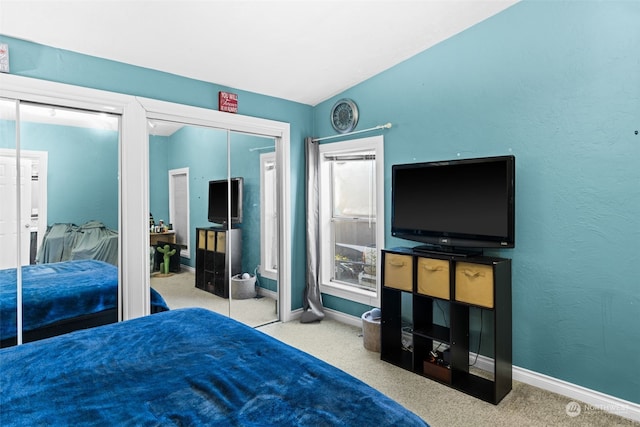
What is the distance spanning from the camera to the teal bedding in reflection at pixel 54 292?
2.41 metres

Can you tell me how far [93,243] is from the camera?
9.11 feet

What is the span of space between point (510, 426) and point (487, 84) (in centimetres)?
241

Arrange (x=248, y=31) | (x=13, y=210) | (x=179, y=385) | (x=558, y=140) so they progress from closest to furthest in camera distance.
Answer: (x=179, y=385) < (x=13, y=210) < (x=558, y=140) < (x=248, y=31)

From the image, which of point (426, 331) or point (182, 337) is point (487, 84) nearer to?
point (426, 331)

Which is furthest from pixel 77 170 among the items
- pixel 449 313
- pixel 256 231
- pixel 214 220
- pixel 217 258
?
pixel 449 313

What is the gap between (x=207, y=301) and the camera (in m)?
3.54

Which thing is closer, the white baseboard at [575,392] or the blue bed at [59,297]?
the white baseboard at [575,392]

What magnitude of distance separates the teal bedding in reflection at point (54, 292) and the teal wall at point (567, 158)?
9.97 feet

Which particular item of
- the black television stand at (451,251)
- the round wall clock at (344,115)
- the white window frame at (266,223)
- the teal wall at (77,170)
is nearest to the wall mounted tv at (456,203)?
the black television stand at (451,251)

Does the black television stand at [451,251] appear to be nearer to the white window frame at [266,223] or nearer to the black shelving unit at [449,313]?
the black shelving unit at [449,313]

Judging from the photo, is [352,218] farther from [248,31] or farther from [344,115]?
[248,31]

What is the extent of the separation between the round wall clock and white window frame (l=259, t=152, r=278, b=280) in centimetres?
77

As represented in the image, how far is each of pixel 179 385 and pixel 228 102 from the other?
278 centimetres

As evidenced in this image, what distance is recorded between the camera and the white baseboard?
7.45ft
